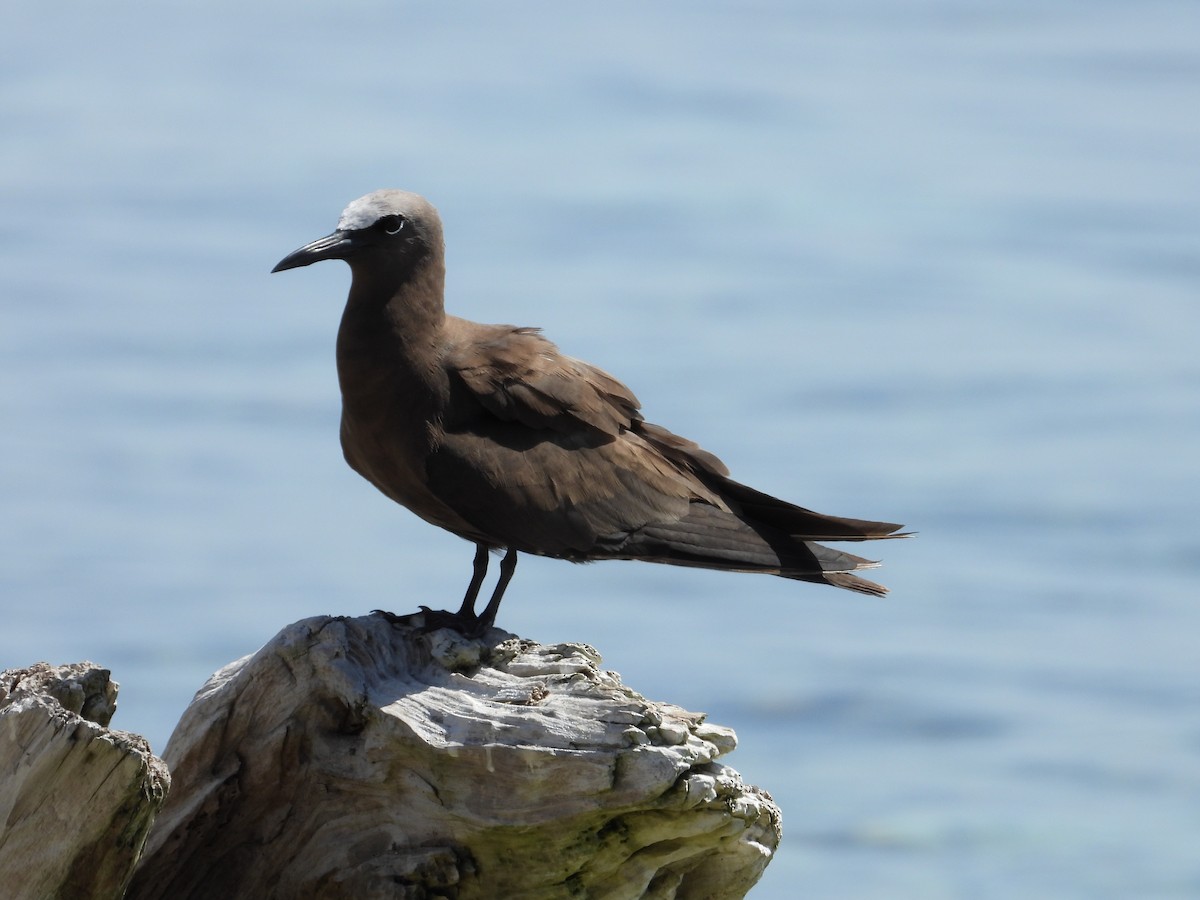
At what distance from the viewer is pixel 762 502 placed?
7.34 meters

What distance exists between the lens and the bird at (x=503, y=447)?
6.64m

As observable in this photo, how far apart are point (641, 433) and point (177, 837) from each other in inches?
110

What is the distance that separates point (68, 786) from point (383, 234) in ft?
8.90

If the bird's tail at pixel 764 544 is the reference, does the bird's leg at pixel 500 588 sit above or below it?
below

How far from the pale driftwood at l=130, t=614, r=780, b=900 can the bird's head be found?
5.17ft

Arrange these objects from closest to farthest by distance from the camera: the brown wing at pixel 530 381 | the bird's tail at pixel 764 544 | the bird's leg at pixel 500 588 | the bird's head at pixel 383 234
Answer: the bird's leg at pixel 500 588 < the bird's head at pixel 383 234 < the brown wing at pixel 530 381 < the bird's tail at pixel 764 544

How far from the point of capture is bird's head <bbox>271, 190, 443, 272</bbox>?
6.60 metres

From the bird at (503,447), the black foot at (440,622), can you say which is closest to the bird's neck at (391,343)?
the bird at (503,447)

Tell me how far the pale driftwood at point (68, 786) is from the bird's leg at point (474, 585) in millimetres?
1833

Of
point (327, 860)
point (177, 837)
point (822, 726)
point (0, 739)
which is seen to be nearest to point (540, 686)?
point (327, 860)

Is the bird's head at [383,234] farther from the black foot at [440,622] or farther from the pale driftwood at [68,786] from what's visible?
the pale driftwood at [68,786]

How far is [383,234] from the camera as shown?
6.66 meters

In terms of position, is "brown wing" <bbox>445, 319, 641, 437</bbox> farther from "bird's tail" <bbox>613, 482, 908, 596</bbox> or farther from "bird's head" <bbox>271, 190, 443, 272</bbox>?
"bird's tail" <bbox>613, 482, 908, 596</bbox>

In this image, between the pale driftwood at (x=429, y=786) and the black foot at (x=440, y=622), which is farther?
the black foot at (x=440, y=622)
